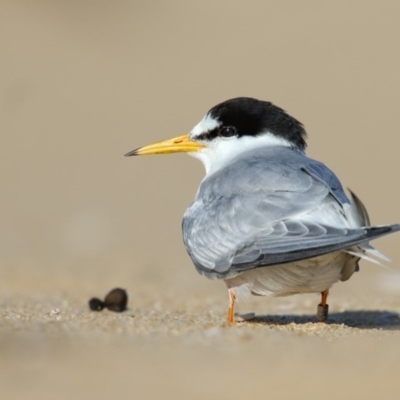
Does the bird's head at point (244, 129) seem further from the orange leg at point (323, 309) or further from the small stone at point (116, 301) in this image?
the small stone at point (116, 301)

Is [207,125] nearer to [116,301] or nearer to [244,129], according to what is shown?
[244,129]

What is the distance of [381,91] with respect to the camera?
17.8 metres

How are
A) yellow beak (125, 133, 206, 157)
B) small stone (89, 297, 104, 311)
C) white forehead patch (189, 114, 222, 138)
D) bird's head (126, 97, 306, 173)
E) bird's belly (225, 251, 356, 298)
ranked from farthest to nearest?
small stone (89, 297, 104, 311), yellow beak (125, 133, 206, 157), white forehead patch (189, 114, 222, 138), bird's head (126, 97, 306, 173), bird's belly (225, 251, 356, 298)

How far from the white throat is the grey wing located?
0.34 m

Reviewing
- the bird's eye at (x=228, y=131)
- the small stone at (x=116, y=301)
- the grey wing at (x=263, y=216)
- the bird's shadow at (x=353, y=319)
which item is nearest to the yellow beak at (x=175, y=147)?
the bird's eye at (x=228, y=131)

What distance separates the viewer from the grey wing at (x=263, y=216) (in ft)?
18.9

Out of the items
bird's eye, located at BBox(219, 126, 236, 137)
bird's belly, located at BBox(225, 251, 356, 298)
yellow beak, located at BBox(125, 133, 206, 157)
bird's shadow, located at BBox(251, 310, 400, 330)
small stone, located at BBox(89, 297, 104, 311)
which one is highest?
bird's eye, located at BBox(219, 126, 236, 137)

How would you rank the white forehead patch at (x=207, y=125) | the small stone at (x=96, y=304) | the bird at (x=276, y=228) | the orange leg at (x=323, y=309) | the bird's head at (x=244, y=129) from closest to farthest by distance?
the bird at (x=276, y=228) < the orange leg at (x=323, y=309) < the bird's head at (x=244, y=129) < the white forehead patch at (x=207, y=125) < the small stone at (x=96, y=304)

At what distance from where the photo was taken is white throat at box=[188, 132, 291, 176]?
6785 millimetres

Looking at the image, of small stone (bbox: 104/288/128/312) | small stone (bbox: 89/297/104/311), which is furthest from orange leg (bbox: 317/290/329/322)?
small stone (bbox: 89/297/104/311)

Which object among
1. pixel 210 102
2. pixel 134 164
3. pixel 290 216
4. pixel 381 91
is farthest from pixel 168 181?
pixel 290 216

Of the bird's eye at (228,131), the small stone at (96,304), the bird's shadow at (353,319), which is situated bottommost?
the small stone at (96,304)

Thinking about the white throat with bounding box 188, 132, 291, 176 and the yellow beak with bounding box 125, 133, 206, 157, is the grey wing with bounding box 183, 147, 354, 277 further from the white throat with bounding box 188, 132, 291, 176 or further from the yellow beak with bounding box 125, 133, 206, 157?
the yellow beak with bounding box 125, 133, 206, 157

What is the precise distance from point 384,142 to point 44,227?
583 centimetres
